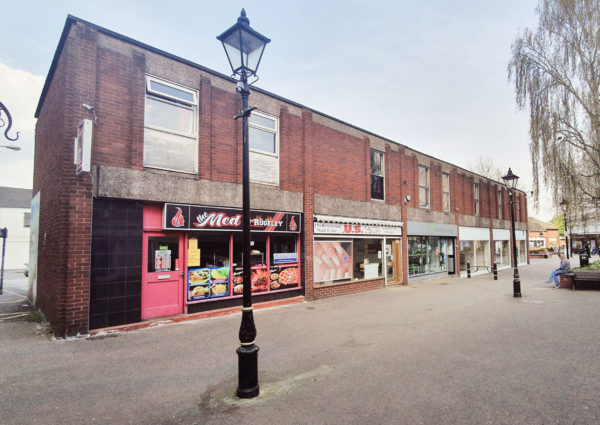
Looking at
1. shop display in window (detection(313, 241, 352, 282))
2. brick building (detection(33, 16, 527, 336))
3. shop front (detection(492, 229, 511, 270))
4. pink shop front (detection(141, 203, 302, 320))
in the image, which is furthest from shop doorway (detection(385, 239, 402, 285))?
shop front (detection(492, 229, 511, 270))

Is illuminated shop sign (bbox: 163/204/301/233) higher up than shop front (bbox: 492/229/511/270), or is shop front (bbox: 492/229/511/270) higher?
illuminated shop sign (bbox: 163/204/301/233)

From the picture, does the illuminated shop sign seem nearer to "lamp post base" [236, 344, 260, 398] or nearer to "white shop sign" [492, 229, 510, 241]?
"lamp post base" [236, 344, 260, 398]

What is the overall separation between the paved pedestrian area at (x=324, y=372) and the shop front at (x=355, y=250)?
3.57 m

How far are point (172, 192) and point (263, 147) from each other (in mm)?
3570

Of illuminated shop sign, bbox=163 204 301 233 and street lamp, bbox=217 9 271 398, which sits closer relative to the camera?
street lamp, bbox=217 9 271 398

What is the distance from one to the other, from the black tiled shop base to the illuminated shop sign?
0.76 meters

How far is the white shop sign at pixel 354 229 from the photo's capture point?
39.5 ft

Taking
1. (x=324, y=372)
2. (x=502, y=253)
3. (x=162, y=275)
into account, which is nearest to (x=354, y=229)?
(x=162, y=275)

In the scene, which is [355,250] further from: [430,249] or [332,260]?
[430,249]

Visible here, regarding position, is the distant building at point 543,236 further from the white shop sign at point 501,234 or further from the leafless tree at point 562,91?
the leafless tree at point 562,91

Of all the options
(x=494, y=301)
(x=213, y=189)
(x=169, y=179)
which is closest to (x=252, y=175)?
(x=213, y=189)

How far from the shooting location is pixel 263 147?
1072cm

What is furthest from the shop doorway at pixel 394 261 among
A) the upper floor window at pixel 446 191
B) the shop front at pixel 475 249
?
the shop front at pixel 475 249

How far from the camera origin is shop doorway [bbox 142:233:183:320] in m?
7.89
